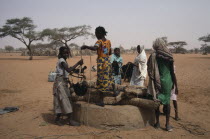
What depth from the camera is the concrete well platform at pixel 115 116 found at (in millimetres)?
4262

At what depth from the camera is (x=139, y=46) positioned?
650 centimetres

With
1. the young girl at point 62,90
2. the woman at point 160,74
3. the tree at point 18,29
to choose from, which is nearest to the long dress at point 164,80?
the woman at point 160,74

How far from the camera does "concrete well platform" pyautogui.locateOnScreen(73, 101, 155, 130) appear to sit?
168 inches

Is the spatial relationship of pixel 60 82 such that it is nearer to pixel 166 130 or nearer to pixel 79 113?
pixel 79 113

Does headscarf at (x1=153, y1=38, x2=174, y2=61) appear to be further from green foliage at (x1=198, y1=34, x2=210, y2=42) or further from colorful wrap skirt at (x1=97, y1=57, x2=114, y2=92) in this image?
green foliage at (x1=198, y1=34, x2=210, y2=42)

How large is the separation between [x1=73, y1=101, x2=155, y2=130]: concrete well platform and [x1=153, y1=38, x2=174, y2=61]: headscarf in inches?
49.3

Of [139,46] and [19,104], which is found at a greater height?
[139,46]

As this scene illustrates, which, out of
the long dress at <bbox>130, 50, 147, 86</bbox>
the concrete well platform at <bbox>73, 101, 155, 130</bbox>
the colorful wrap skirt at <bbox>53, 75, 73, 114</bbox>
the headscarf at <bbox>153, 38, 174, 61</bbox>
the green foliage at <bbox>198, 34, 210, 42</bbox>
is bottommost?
the concrete well platform at <bbox>73, 101, 155, 130</bbox>

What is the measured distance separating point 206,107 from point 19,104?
5937mm

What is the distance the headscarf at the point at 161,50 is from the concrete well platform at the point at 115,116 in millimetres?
1252

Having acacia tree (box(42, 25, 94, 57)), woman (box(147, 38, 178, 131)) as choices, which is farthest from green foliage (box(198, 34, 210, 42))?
woman (box(147, 38, 178, 131))

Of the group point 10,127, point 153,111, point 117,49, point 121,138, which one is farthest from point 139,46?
point 10,127

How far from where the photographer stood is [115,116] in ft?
14.0

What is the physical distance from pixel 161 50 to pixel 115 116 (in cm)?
165
